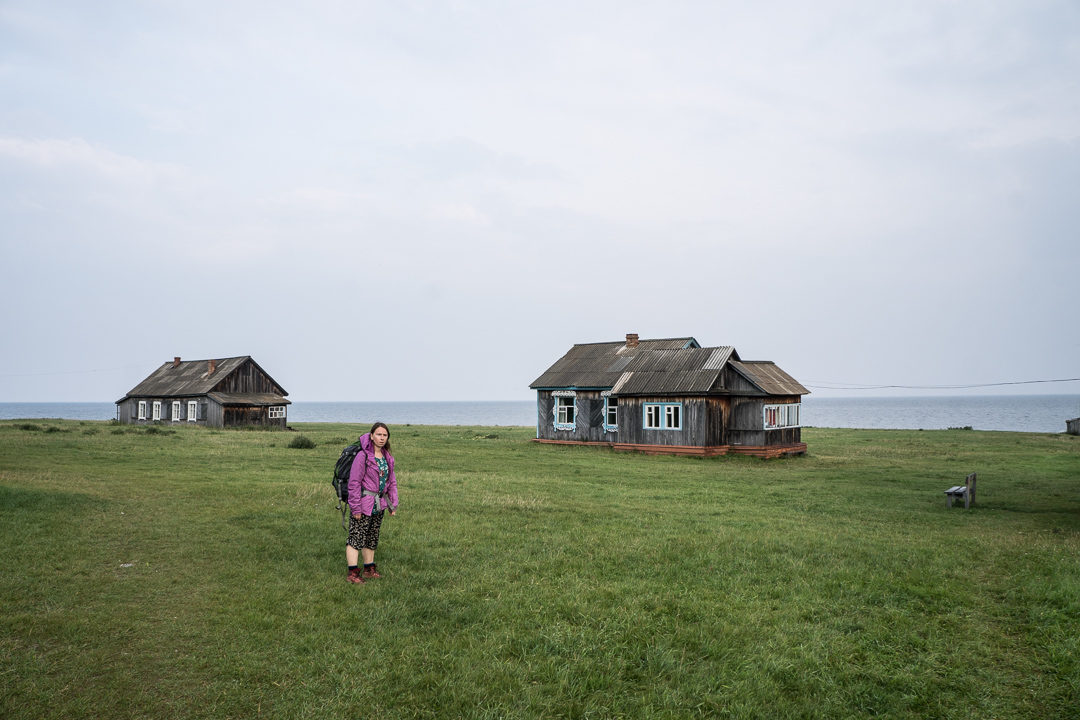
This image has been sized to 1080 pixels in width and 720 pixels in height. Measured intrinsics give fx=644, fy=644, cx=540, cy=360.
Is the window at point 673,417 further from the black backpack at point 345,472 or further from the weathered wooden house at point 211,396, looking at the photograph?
the weathered wooden house at point 211,396

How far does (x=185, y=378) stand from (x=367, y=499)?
161ft

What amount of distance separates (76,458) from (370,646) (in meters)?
19.9

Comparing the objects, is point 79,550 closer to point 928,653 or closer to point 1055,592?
point 928,653

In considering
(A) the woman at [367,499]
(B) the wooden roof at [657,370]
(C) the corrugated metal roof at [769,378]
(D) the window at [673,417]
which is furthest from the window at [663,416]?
(A) the woman at [367,499]

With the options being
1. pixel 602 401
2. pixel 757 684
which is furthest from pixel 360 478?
pixel 602 401

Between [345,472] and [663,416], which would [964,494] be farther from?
[663,416]

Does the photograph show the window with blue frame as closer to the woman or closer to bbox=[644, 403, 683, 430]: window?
bbox=[644, 403, 683, 430]: window

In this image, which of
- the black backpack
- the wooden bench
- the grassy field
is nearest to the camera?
the grassy field

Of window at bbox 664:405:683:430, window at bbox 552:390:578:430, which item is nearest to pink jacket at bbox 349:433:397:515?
window at bbox 664:405:683:430

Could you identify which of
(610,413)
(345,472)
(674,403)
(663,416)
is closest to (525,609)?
(345,472)

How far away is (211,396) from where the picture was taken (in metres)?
45.8

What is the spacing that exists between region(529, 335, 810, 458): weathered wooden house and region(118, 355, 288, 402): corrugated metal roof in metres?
25.4

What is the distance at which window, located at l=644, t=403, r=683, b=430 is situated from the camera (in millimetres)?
31703

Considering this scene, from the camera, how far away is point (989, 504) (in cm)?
1720
